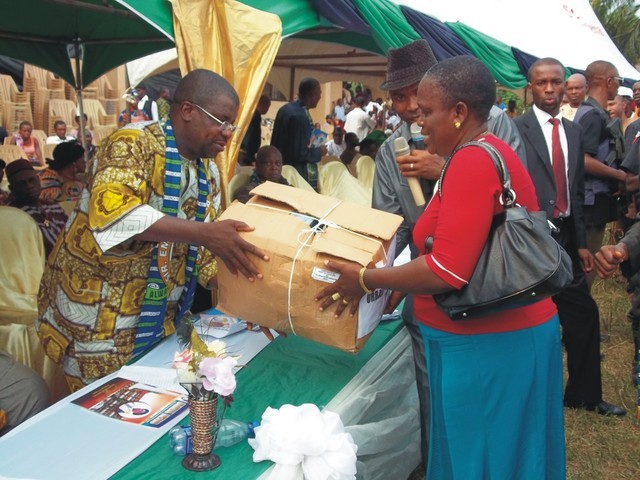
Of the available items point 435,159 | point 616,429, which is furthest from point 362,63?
point 435,159

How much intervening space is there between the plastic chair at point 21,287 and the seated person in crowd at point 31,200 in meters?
0.41

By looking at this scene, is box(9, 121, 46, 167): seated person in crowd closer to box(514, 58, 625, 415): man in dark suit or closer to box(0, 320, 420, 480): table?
box(514, 58, 625, 415): man in dark suit

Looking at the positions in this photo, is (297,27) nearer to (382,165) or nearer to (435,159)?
(382,165)

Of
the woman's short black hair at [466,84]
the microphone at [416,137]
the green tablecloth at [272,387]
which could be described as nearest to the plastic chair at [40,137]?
the green tablecloth at [272,387]

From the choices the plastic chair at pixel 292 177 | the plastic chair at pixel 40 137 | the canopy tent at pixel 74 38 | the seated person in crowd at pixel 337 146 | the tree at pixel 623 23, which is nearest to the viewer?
the canopy tent at pixel 74 38

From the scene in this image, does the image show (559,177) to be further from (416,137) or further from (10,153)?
(10,153)

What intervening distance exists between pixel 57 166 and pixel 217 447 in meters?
4.19

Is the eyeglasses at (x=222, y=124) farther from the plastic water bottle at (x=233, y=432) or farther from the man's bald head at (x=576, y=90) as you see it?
the man's bald head at (x=576, y=90)

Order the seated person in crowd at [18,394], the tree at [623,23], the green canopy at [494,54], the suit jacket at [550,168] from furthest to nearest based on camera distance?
1. the tree at [623,23]
2. the green canopy at [494,54]
3. the suit jacket at [550,168]
4. the seated person in crowd at [18,394]

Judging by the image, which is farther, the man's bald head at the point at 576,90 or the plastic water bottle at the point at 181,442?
the man's bald head at the point at 576,90

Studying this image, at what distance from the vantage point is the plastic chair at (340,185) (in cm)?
684

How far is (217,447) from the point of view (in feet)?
5.89

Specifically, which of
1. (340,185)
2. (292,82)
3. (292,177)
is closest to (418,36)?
(292,177)

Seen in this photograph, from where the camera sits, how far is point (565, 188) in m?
3.45
